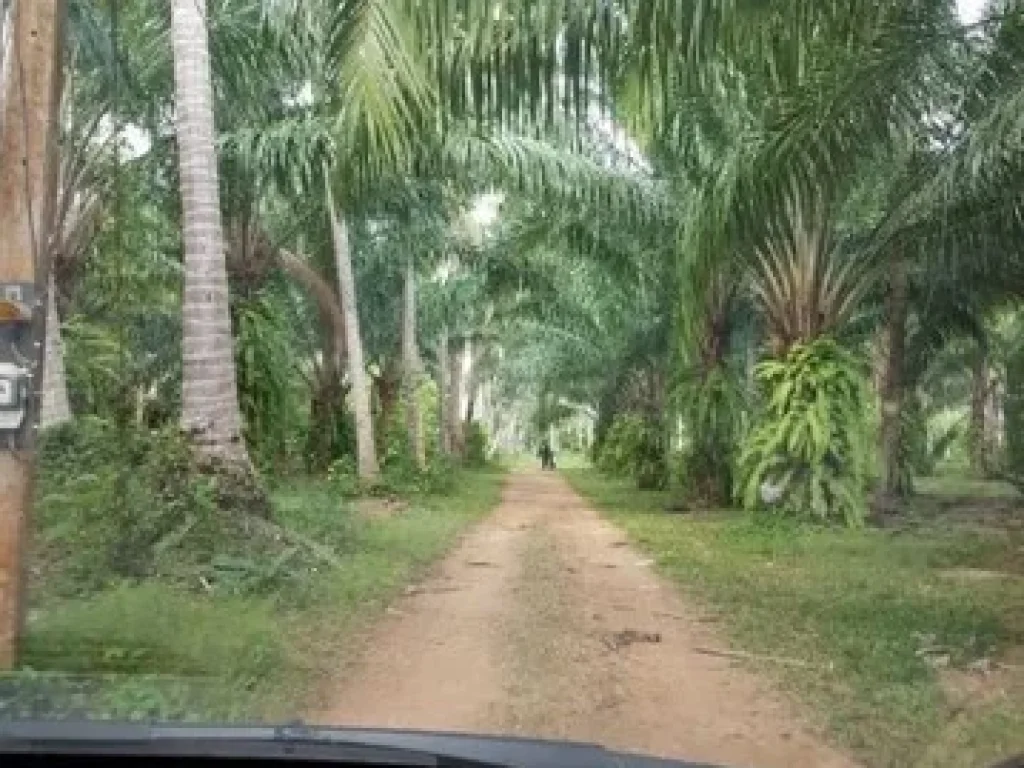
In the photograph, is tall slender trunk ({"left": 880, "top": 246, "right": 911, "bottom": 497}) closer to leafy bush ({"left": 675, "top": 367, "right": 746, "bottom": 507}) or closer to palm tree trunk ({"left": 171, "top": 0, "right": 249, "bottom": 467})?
leafy bush ({"left": 675, "top": 367, "right": 746, "bottom": 507})

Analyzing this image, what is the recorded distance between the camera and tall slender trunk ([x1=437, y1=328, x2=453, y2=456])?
3525cm

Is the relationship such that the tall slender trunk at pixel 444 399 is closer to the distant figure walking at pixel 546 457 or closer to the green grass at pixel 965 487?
the green grass at pixel 965 487

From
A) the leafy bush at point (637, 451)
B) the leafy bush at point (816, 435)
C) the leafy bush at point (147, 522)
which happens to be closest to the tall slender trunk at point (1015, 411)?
the leafy bush at point (637, 451)

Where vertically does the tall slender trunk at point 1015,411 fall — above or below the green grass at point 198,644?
above

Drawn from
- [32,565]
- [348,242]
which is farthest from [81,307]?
[32,565]

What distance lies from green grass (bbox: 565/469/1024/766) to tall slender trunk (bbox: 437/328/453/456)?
708 inches

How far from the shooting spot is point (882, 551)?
46.0 ft

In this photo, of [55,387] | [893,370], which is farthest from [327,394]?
[55,387]

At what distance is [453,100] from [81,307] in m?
9.57

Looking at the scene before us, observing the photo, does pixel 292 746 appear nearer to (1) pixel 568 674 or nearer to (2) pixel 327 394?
(1) pixel 568 674

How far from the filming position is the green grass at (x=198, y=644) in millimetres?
4589

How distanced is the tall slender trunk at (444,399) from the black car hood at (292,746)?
102 ft

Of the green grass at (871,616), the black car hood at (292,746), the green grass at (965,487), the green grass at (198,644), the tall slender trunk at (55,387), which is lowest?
the green grass at (965,487)

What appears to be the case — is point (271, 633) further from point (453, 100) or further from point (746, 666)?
point (453, 100)
